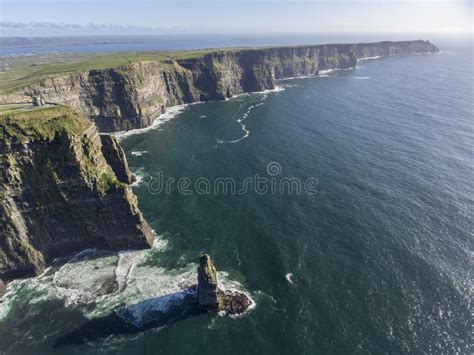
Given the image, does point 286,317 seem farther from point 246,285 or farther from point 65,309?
point 65,309

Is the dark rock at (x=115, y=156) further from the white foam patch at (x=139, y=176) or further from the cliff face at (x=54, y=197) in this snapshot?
the cliff face at (x=54, y=197)

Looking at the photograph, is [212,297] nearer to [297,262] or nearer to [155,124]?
[297,262]

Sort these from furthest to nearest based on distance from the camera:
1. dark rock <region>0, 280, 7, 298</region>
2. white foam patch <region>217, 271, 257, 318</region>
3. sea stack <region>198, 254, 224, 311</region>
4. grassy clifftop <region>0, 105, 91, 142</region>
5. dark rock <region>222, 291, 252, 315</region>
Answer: grassy clifftop <region>0, 105, 91, 142</region> < dark rock <region>0, 280, 7, 298</region> < white foam patch <region>217, 271, 257, 318</region> < dark rock <region>222, 291, 252, 315</region> < sea stack <region>198, 254, 224, 311</region>

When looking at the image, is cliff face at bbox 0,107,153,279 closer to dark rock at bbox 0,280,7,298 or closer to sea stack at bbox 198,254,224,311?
dark rock at bbox 0,280,7,298

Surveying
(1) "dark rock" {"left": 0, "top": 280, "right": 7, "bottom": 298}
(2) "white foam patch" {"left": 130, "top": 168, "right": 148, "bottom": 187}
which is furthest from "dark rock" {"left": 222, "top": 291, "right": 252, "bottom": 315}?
(2) "white foam patch" {"left": 130, "top": 168, "right": 148, "bottom": 187}

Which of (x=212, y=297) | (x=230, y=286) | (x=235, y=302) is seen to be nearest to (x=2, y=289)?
(x=212, y=297)

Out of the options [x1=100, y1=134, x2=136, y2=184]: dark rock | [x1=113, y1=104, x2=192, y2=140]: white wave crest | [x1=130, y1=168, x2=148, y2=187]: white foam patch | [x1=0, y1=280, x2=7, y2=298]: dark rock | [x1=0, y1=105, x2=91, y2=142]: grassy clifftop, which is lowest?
[x1=0, y1=280, x2=7, y2=298]: dark rock
